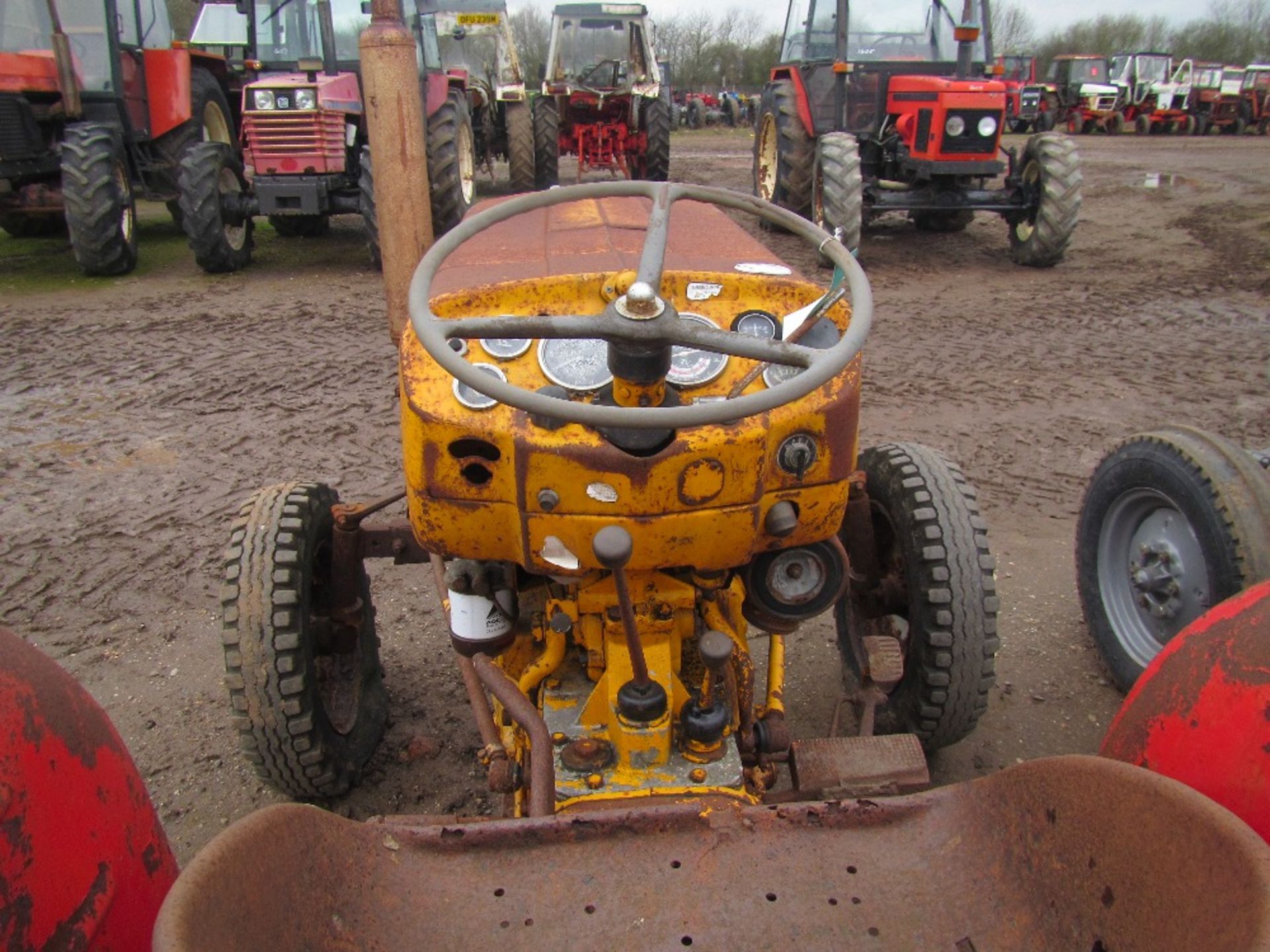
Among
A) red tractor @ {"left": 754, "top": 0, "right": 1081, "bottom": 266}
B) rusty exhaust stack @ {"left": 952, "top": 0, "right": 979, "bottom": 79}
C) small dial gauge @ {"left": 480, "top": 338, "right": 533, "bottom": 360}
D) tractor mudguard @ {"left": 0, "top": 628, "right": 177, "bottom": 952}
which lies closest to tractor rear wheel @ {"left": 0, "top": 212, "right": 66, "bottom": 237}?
red tractor @ {"left": 754, "top": 0, "right": 1081, "bottom": 266}

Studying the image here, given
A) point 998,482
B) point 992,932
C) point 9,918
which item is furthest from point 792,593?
point 998,482

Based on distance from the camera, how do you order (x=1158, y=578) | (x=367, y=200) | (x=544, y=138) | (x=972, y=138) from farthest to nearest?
(x=544, y=138)
(x=972, y=138)
(x=367, y=200)
(x=1158, y=578)

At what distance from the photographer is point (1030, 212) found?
7.87 metres

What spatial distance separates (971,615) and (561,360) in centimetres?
116

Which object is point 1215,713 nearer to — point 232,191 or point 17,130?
point 232,191

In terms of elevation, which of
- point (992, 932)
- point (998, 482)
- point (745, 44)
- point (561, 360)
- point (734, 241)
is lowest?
point (998, 482)

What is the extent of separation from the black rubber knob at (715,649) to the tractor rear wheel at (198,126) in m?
7.86

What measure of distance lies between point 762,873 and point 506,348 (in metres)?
0.97

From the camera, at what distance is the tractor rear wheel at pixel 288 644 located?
2.14 meters

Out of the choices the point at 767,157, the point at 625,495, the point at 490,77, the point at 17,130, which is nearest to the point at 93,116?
the point at 17,130

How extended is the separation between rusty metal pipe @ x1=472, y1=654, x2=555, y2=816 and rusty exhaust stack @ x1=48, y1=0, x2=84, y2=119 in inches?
302

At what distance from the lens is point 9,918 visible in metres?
1.06

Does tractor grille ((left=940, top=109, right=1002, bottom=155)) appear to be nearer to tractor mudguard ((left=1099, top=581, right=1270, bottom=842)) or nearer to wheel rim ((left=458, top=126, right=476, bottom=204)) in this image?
wheel rim ((left=458, top=126, right=476, bottom=204))

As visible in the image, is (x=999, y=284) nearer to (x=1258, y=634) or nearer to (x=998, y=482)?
(x=998, y=482)
